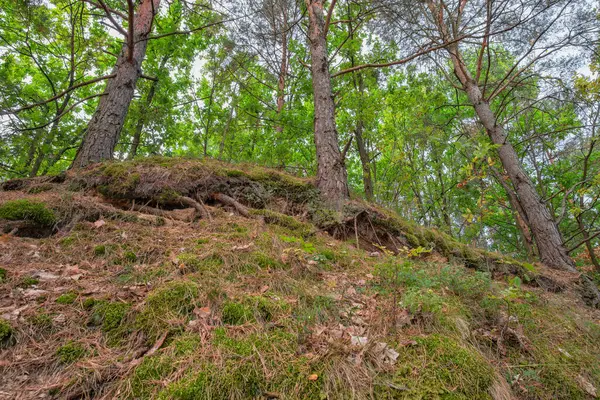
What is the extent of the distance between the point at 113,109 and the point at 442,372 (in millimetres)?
6353

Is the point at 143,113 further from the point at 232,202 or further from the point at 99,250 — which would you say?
the point at 99,250

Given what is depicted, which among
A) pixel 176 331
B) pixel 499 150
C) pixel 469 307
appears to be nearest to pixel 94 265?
pixel 176 331

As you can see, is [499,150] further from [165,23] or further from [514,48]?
[165,23]

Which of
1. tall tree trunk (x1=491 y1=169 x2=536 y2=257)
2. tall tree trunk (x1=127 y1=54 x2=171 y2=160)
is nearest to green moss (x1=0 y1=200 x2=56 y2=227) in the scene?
tall tree trunk (x1=127 y1=54 x2=171 y2=160)

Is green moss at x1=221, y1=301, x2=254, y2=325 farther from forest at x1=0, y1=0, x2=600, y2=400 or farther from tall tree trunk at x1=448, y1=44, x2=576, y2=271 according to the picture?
tall tree trunk at x1=448, y1=44, x2=576, y2=271

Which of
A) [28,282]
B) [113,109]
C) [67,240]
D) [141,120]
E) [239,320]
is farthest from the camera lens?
[141,120]

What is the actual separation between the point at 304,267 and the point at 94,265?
6.41 ft

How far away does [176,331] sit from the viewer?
1.64 meters

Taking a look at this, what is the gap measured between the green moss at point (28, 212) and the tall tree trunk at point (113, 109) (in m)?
1.74

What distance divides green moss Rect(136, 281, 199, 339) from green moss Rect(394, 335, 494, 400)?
4.47 ft

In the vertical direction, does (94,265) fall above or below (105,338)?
above

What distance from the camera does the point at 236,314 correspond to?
183 centimetres

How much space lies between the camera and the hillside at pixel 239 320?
1366 mm

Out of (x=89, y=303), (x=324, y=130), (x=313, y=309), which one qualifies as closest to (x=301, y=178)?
(x=324, y=130)
